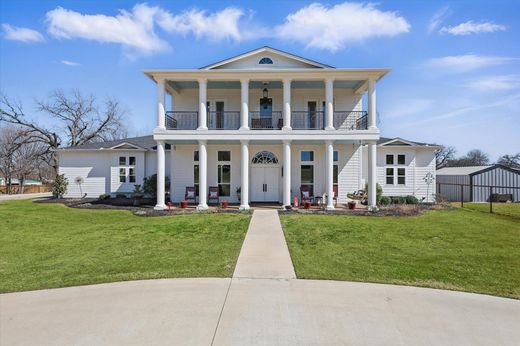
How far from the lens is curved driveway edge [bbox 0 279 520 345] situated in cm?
416

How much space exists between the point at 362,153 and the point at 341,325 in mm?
17666

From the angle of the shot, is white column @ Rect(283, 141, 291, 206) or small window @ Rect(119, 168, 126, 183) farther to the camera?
small window @ Rect(119, 168, 126, 183)

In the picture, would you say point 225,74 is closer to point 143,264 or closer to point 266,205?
point 266,205

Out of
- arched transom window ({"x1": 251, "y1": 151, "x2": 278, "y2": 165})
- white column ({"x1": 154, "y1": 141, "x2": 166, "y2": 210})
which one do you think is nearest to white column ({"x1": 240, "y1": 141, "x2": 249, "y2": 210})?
arched transom window ({"x1": 251, "y1": 151, "x2": 278, "y2": 165})

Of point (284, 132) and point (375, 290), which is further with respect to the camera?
point (284, 132)

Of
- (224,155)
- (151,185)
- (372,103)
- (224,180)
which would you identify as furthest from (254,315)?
(151,185)

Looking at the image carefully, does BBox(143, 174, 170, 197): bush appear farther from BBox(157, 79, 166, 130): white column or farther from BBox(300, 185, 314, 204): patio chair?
BBox(300, 185, 314, 204): patio chair

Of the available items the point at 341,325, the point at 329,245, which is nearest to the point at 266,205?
the point at 329,245

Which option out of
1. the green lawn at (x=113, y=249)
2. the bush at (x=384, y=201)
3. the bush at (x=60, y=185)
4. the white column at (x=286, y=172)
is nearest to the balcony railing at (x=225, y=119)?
the white column at (x=286, y=172)

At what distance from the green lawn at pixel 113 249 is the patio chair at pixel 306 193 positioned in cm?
504

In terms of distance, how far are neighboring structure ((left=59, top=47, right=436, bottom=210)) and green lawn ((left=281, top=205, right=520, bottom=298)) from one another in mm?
4400

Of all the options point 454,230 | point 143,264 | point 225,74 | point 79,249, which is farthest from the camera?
point 225,74

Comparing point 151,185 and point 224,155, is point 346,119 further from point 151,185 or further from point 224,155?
point 151,185

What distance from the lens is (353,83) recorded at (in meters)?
18.5
